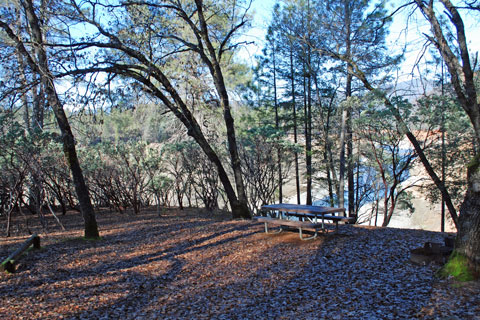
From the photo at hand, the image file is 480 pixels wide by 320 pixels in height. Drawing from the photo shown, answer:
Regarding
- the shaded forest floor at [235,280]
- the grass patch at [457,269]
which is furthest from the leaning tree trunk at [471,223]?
the shaded forest floor at [235,280]

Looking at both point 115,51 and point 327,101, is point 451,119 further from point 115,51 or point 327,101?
point 115,51

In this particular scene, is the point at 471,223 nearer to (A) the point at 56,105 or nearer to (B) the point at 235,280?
(B) the point at 235,280

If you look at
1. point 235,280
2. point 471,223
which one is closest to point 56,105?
point 235,280

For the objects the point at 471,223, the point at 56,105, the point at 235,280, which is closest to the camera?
the point at 471,223

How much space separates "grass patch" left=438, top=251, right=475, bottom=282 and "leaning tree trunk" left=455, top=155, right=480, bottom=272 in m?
0.06

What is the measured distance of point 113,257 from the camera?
19.9ft

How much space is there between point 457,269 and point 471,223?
55cm

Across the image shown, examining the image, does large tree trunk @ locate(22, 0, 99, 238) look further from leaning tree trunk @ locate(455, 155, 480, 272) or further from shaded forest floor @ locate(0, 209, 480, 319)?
leaning tree trunk @ locate(455, 155, 480, 272)

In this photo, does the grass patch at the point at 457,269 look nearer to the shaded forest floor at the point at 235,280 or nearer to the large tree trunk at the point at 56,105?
the shaded forest floor at the point at 235,280

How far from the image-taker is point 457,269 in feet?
12.7

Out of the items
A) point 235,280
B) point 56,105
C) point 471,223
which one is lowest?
point 235,280

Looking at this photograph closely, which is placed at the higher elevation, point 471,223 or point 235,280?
point 471,223

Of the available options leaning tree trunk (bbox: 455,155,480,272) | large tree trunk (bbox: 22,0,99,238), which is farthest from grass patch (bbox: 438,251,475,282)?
large tree trunk (bbox: 22,0,99,238)

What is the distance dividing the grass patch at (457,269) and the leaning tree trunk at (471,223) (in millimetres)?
60
